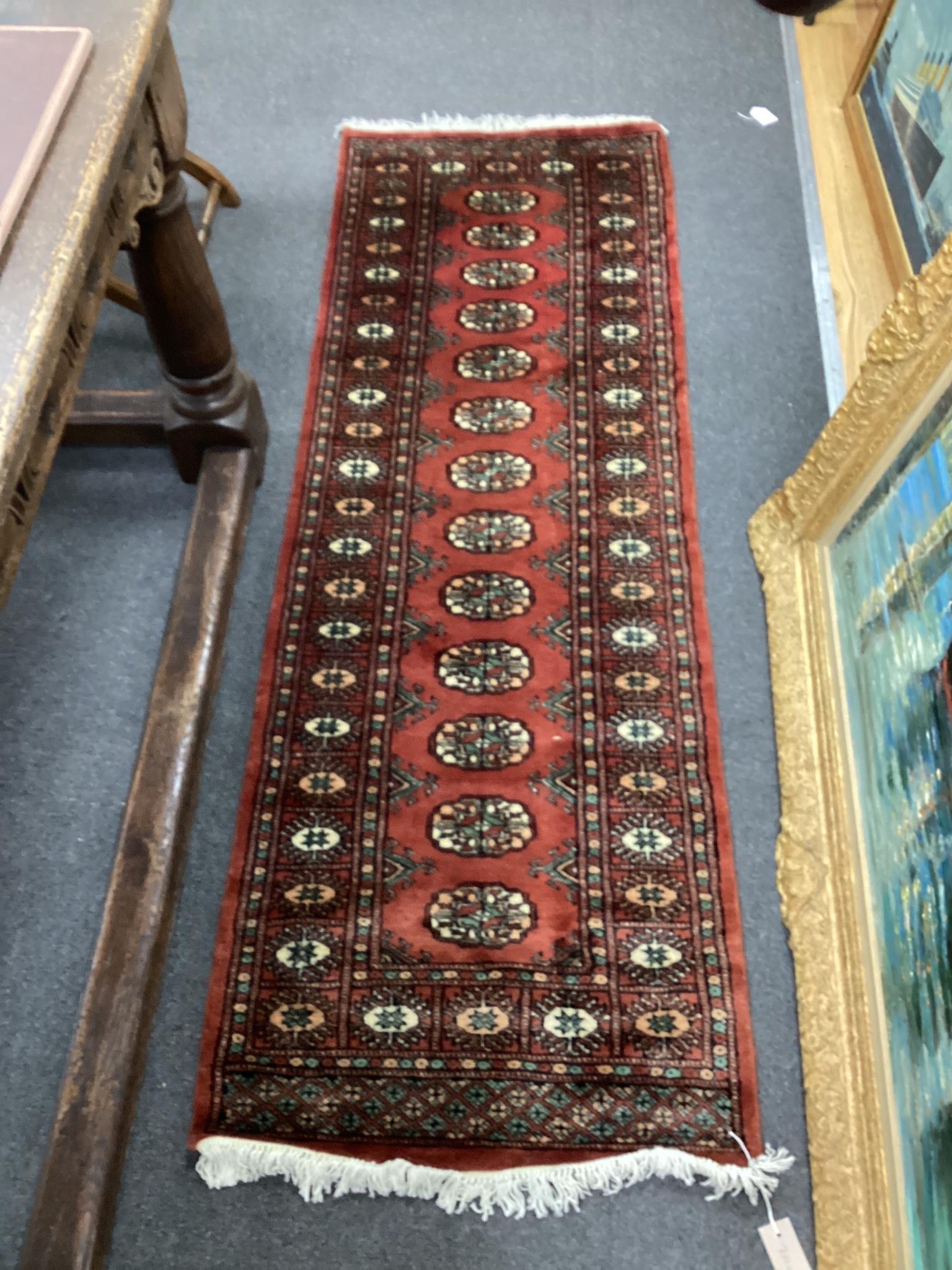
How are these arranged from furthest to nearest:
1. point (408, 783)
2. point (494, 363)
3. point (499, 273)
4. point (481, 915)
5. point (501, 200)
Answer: point (501, 200) → point (499, 273) → point (494, 363) → point (408, 783) → point (481, 915)

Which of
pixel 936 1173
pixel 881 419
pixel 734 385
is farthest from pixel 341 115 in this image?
pixel 936 1173

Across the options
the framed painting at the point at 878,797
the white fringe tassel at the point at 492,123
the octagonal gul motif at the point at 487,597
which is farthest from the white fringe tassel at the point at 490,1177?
the white fringe tassel at the point at 492,123

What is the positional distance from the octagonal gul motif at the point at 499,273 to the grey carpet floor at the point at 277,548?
0.41 m

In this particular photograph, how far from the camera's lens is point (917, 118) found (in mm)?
2527

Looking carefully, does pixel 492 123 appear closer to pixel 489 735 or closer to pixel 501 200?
pixel 501 200

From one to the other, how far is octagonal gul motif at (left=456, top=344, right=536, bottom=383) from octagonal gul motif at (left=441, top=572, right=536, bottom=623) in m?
0.57

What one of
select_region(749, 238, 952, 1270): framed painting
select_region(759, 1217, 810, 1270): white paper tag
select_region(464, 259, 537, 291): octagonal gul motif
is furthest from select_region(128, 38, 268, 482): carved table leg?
select_region(759, 1217, 810, 1270): white paper tag

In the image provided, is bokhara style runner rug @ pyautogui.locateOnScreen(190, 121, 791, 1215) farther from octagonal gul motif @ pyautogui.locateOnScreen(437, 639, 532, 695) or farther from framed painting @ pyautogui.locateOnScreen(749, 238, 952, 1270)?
framed painting @ pyautogui.locateOnScreen(749, 238, 952, 1270)

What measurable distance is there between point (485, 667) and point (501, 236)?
128cm

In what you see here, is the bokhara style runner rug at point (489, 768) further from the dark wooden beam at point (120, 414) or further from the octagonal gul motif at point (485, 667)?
the dark wooden beam at point (120, 414)

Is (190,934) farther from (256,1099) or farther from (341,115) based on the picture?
(341,115)

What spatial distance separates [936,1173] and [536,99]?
2850 millimetres

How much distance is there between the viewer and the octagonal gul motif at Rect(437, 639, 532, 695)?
80.9 inches

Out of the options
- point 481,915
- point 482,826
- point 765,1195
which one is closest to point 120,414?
point 482,826
